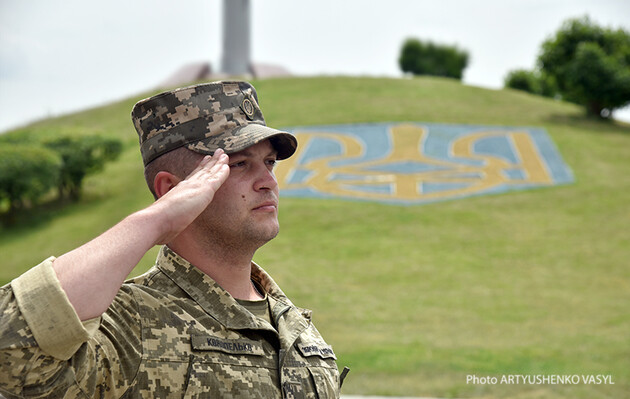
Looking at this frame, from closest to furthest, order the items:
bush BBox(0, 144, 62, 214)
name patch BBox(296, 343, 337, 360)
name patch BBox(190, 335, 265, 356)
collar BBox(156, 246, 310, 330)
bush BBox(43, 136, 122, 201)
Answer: name patch BBox(190, 335, 265, 356) < collar BBox(156, 246, 310, 330) < name patch BBox(296, 343, 337, 360) < bush BBox(0, 144, 62, 214) < bush BBox(43, 136, 122, 201)

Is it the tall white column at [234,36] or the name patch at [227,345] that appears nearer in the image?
the name patch at [227,345]

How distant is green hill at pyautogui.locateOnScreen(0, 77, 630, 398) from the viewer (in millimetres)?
9859

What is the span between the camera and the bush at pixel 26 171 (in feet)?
62.8

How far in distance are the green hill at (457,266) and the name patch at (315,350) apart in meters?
6.13

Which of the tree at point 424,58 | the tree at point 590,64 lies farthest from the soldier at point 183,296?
the tree at point 424,58

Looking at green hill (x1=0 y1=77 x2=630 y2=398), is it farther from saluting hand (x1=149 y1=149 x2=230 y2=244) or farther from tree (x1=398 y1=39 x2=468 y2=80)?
tree (x1=398 y1=39 x2=468 y2=80)

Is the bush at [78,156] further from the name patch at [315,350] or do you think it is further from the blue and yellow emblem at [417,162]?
the name patch at [315,350]

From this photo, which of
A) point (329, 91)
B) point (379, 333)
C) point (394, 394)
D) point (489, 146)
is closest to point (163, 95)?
point (394, 394)

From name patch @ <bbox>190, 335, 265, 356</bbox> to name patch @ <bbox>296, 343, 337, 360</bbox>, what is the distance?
18cm

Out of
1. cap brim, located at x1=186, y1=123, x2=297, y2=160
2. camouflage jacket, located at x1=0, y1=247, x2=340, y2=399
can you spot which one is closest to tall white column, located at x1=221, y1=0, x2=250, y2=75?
cap brim, located at x1=186, y1=123, x2=297, y2=160

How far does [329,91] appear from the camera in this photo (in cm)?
3067

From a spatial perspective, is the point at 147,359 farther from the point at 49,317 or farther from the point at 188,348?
the point at 49,317

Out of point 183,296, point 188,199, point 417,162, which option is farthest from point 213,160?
point 417,162

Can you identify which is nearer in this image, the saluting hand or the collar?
the saluting hand
